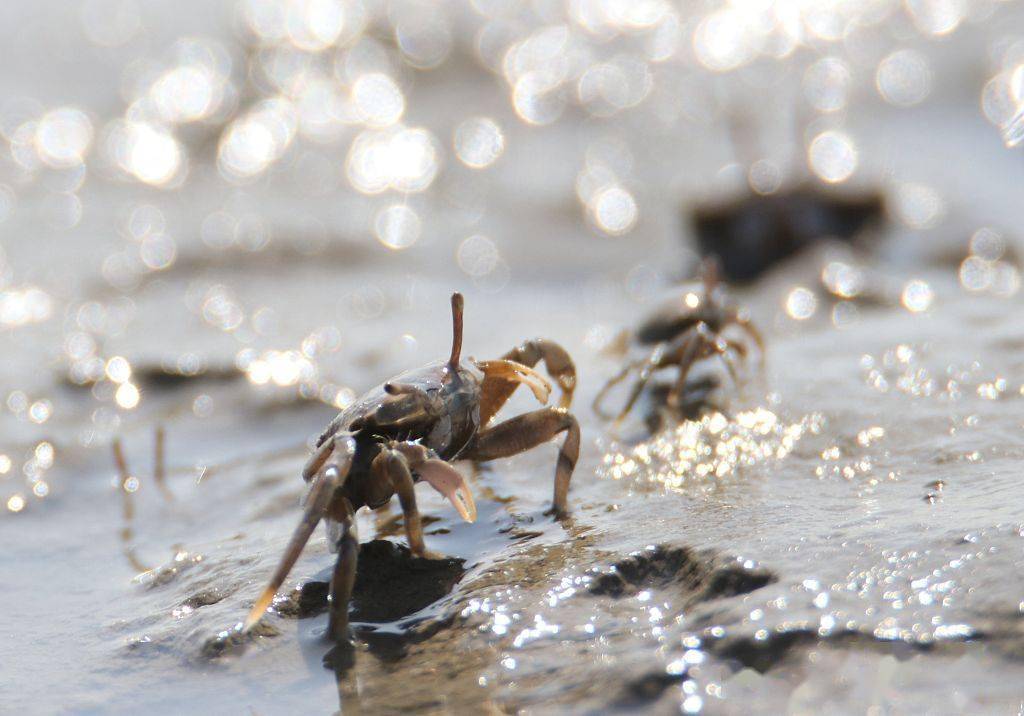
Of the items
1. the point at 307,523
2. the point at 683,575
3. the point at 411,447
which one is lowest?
the point at 683,575

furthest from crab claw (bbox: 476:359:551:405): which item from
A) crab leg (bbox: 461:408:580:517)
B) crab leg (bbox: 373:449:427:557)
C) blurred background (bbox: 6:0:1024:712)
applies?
crab leg (bbox: 373:449:427:557)

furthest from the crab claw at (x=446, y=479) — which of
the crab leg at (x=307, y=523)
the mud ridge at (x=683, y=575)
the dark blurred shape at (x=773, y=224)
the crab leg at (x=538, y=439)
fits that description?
the dark blurred shape at (x=773, y=224)

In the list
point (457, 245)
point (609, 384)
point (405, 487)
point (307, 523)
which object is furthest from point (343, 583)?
point (457, 245)

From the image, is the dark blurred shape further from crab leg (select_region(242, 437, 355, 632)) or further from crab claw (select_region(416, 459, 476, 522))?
crab leg (select_region(242, 437, 355, 632))

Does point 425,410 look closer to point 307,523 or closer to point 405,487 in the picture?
point 405,487

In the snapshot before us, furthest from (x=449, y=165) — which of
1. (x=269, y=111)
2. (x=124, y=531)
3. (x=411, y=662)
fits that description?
(x=411, y=662)

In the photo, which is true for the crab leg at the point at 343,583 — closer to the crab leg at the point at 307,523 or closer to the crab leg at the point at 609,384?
the crab leg at the point at 307,523
